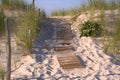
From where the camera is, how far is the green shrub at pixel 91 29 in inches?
372

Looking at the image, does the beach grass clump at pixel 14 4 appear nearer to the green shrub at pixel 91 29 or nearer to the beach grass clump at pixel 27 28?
the beach grass clump at pixel 27 28

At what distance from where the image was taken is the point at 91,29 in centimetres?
945

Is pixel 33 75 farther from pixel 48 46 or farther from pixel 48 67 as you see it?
pixel 48 46

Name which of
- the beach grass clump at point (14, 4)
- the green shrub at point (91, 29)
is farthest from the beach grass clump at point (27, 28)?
the green shrub at point (91, 29)

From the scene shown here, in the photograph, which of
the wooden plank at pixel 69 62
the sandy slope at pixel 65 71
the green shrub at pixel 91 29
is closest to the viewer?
the sandy slope at pixel 65 71

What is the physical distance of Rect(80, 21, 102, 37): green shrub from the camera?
9.46 meters

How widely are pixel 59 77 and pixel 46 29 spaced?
125 inches

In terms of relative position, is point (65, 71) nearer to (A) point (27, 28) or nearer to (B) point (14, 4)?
(A) point (27, 28)

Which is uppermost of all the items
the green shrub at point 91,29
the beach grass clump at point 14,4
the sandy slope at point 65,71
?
the beach grass clump at point 14,4

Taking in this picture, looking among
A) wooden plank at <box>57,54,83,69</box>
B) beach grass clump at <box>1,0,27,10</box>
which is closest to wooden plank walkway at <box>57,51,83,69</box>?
wooden plank at <box>57,54,83,69</box>

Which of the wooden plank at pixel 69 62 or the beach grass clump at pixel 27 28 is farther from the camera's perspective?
the beach grass clump at pixel 27 28

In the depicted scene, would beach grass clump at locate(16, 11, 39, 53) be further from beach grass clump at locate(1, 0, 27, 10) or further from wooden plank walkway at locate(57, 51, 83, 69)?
beach grass clump at locate(1, 0, 27, 10)

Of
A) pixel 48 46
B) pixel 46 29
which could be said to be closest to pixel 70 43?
pixel 48 46

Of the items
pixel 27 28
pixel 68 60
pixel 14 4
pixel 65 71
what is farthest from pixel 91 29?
pixel 14 4
